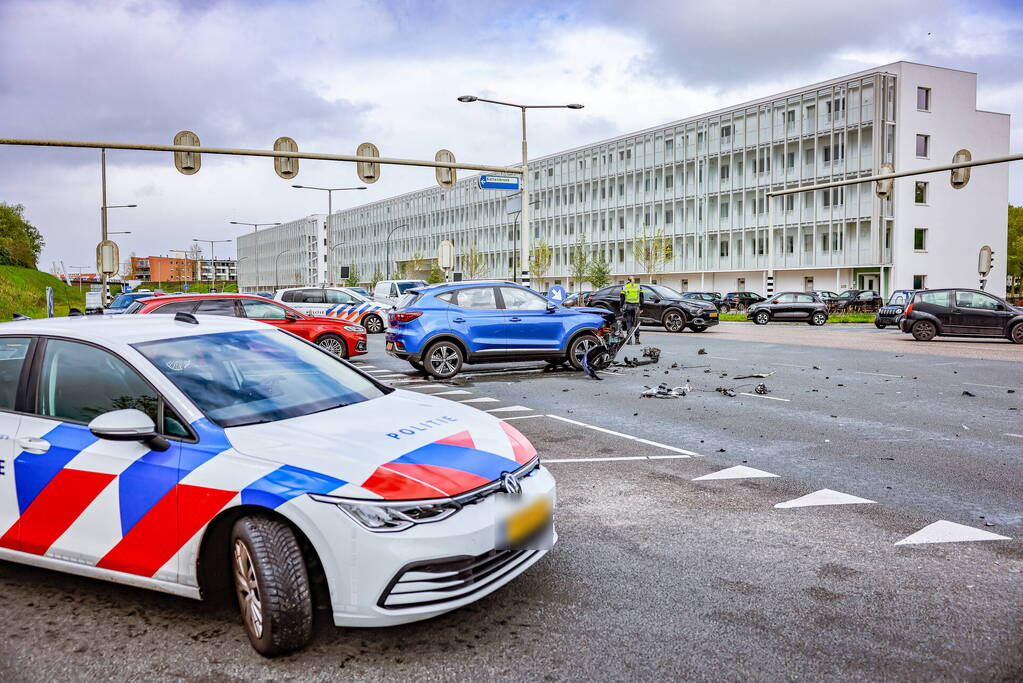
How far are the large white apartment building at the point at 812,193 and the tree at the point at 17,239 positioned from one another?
28308 millimetres

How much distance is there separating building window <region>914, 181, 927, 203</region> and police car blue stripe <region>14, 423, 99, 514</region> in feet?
197

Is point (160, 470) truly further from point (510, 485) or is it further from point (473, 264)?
point (473, 264)

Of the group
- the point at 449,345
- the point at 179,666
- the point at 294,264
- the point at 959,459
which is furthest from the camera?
the point at 294,264

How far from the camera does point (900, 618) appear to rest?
3.69m

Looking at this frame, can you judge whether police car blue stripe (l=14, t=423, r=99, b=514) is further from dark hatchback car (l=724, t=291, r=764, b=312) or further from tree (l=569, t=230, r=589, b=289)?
tree (l=569, t=230, r=589, b=289)

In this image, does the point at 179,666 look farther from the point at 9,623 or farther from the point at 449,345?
the point at 449,345

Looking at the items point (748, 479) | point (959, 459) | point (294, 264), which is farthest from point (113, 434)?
point (294, 264)

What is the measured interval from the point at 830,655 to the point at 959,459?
15.3 ft

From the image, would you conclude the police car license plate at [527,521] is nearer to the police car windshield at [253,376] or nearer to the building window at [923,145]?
the police car windshield at [253,376]

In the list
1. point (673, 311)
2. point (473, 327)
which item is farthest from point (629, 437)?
point (673, 311)

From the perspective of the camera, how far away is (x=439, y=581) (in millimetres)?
3230

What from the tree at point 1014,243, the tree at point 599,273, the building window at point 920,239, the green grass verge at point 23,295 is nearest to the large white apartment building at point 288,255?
the tree at point 599,273

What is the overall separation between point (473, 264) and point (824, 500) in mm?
84204

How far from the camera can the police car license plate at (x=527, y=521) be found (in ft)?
11.4
